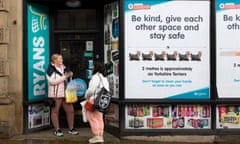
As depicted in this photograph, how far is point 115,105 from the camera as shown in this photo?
845cm

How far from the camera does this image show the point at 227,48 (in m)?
8.20

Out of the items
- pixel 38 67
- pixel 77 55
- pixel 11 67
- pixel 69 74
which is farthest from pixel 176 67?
pixel 11 67

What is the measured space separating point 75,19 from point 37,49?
115cm

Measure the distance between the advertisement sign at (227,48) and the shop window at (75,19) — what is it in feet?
9.17

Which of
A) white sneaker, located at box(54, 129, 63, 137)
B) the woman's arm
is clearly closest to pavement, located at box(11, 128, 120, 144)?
white sneaker, located at box(54, 129, 63, 137)

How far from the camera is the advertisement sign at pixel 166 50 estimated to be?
817cm

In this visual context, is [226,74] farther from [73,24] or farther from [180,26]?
[73,24]

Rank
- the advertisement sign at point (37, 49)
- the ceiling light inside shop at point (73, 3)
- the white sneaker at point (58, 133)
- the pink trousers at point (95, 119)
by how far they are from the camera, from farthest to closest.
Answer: the ceiling light inside shop at point (73, 3) → the advertisement sign at point (37, 49) → the white sneaker at point (58, 133) → the pink trousers at point (95, 119)

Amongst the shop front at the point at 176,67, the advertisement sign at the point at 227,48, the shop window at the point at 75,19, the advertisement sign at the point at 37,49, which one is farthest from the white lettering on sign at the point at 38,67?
the advertisement sign at the point at 227,48

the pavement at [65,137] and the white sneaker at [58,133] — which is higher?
the white sneaker at [58,133]

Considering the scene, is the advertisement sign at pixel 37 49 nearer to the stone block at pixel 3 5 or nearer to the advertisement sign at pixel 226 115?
the stone block at pixel 3 5

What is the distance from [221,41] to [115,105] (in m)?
2.48

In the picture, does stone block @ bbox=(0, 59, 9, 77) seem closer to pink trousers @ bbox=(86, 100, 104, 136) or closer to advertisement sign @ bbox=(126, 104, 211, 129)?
pink trousers @ bbox=(86, 100, 104, 136)

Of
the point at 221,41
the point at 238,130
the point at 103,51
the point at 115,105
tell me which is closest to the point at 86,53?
the point at 103,51
